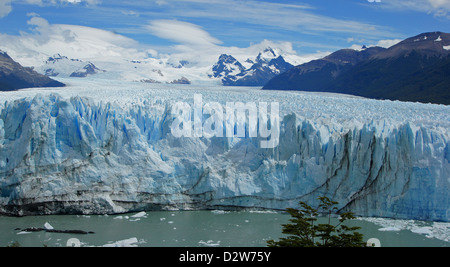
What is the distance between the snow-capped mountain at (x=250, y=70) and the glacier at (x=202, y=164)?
7203 centimetres

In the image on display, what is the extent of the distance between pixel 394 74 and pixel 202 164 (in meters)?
37.7

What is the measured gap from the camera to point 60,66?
321 ft

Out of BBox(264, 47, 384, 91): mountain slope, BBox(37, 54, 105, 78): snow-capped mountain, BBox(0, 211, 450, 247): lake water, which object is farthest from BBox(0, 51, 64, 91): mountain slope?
BBox(37, 54, 105, 78): snow-capped mountain

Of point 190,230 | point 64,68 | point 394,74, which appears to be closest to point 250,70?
point 64,68

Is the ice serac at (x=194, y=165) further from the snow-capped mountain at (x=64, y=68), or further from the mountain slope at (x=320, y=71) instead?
the snow-capped mountain at (x=64, y=68)

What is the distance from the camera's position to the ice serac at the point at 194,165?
41.9 feet

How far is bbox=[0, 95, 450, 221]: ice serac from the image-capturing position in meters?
12.8

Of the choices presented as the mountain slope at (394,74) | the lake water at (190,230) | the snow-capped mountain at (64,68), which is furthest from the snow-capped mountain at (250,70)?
the lake water at (190,230)

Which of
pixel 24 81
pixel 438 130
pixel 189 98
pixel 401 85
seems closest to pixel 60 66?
pixel 24 81

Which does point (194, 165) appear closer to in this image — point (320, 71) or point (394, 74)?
point (394, 74)

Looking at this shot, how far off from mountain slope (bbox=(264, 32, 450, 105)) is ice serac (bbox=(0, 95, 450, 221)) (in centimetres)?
2437

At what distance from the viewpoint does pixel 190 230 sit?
11781 millimetres
